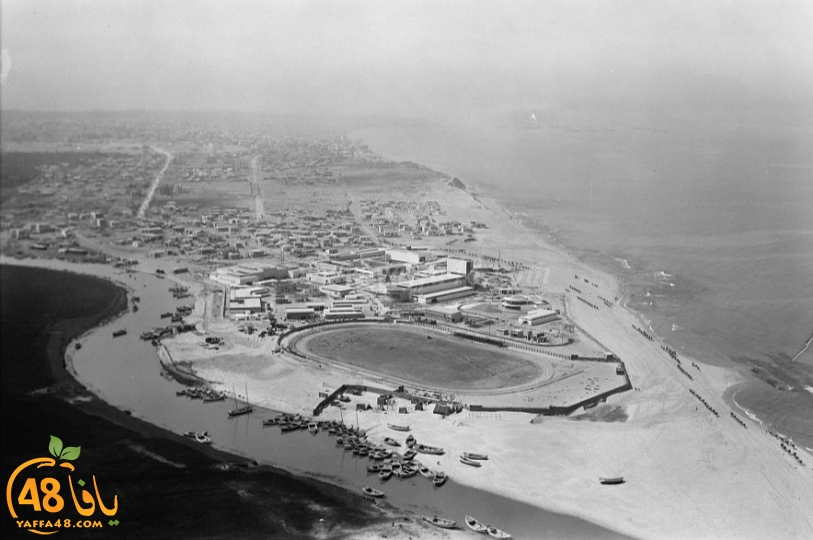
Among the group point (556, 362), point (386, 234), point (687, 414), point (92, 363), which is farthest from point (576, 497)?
point (386, 234)

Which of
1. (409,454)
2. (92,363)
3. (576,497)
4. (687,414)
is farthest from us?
(92,363)

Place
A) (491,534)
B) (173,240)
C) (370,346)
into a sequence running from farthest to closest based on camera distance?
(173,240) → (370,346) → (491,534)

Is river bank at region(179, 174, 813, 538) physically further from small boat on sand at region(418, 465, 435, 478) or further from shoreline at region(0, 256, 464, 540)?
shoreline at region(0, 256, 464, 540)

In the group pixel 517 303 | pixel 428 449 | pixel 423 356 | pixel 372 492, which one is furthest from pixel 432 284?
pixel 372 492

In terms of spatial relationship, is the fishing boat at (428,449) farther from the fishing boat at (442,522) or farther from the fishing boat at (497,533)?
the fishing boat at (497,533)

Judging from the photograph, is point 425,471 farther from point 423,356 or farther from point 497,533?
point 423,356

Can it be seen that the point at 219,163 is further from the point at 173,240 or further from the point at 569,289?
the point at 569,289
